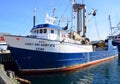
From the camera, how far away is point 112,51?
4456 cm

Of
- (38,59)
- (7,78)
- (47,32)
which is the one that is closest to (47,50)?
(38,59)

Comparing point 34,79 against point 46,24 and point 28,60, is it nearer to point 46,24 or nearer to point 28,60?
point 28,60

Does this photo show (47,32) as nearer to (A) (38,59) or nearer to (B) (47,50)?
(B) (47,50)

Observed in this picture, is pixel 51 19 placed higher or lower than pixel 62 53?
higher

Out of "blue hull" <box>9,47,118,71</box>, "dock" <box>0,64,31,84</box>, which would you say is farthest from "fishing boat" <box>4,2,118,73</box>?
"dock" <box>0,64,31,84</box>

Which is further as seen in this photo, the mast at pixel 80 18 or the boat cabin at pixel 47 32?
the mast at pixel 80 18

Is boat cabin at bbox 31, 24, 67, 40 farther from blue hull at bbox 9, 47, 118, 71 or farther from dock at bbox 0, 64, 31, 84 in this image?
dock at bbox 0, 64, 31, 84

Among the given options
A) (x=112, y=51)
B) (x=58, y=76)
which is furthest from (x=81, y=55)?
(x=112, y=51)

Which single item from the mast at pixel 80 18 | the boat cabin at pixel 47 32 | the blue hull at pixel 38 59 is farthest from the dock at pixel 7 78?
the mast at pixel 80 18

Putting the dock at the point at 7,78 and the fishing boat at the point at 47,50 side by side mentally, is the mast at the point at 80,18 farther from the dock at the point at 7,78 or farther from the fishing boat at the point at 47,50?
the dock at the point at 7,78

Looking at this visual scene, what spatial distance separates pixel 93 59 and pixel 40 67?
12355mm

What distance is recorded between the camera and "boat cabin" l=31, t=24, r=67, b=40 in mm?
22750

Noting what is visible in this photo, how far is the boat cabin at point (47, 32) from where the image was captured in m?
22.8

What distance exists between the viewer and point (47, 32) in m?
22.8
